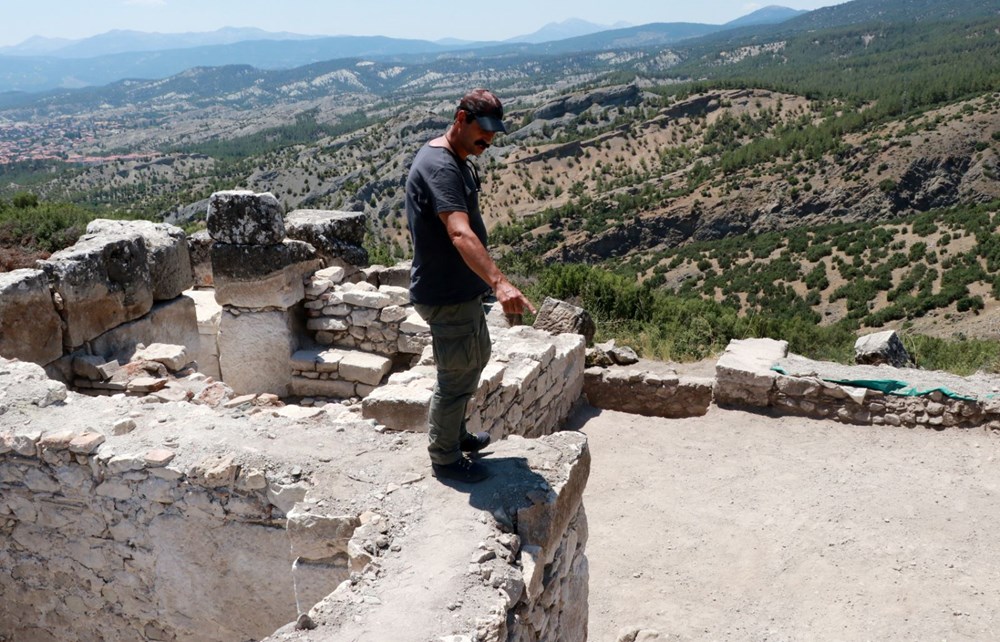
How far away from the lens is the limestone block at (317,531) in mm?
3256

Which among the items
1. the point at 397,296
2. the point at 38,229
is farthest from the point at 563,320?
the point at 38,229

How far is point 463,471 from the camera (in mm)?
3463

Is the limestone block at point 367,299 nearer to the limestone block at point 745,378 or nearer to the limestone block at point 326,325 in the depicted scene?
the limestone block at point 326,325

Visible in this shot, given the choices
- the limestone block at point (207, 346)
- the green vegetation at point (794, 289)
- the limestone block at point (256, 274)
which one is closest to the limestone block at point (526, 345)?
the limestone block at point (256, 274)

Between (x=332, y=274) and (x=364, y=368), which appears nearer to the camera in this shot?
(x=364, y=368)

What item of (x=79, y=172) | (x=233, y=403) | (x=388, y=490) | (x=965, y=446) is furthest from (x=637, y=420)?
(x=79, y=172)

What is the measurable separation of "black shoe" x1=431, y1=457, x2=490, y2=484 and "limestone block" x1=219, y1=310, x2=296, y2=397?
3770 millimetres

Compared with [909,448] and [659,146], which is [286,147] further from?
[909,448]

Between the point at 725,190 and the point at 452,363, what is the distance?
183 feet

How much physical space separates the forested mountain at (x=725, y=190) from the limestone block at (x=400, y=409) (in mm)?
5029

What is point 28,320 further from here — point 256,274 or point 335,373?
point 335,373

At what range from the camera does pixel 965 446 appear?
20.3 feet

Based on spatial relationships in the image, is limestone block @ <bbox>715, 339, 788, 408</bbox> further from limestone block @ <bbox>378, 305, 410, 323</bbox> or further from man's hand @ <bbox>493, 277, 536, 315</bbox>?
man's hand @ <bbox>493, 277, 536, 315</bbox>

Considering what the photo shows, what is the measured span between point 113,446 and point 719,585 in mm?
3572
